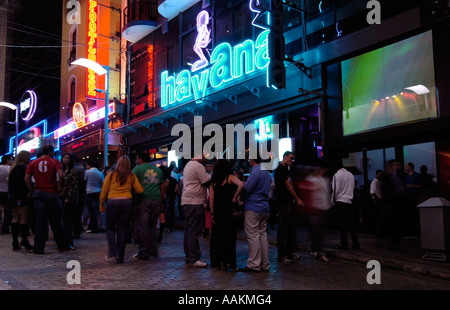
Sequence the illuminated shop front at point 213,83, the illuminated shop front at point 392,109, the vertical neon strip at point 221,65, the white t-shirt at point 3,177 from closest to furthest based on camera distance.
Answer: the illuminated shop front at point 392,109 → the white t-shirt at point 3,177 → the illuminated shop front at point 213,83 → the vertical neon strip at point 221,65

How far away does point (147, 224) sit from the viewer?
748 cm

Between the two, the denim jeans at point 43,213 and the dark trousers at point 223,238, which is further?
the denim jeans at point 43,213

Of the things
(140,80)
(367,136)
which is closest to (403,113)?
(367,136)

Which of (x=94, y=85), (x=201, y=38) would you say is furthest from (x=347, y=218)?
(x=94, y=85)

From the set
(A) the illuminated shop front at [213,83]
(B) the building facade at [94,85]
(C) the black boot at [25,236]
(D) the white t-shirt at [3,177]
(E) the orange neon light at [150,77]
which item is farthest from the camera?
(B) the building facade at [94,85]

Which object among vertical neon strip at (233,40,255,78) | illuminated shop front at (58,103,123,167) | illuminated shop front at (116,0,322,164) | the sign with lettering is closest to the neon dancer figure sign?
illuminated shop front at (116,0,322,164)

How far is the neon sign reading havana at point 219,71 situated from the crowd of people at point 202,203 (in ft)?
18.5

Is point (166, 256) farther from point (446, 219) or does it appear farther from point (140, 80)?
point (140, 80)

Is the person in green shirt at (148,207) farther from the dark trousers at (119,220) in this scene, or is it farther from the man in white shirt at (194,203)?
the man in white shirt at (194,203)

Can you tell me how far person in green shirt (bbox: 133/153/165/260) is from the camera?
744 cm

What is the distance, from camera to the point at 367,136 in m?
10.9

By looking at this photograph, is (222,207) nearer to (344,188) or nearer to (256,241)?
(256,241)

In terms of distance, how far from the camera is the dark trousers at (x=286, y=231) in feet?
24.4

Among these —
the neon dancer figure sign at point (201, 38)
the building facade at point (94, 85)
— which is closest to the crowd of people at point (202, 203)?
the neon dancer figure sign at point (201, 38)
